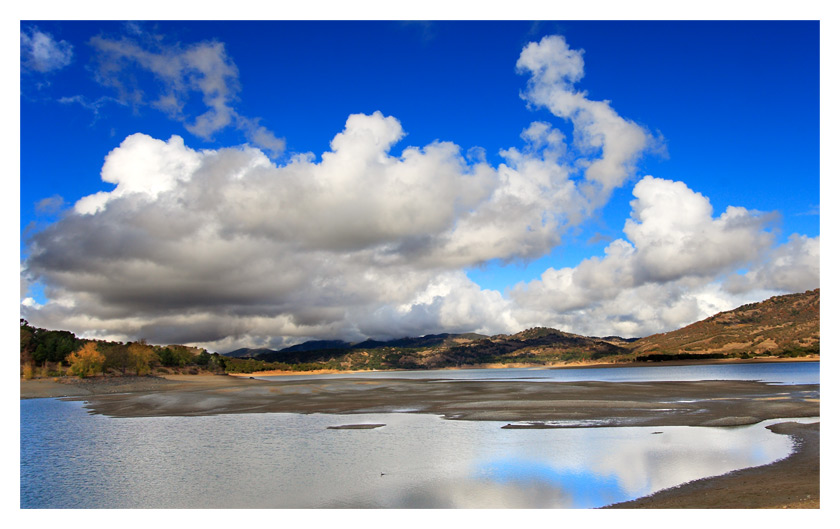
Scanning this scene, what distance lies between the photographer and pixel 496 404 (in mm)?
58562

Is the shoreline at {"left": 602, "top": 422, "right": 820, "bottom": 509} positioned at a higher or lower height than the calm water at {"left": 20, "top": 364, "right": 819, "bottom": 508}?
higher

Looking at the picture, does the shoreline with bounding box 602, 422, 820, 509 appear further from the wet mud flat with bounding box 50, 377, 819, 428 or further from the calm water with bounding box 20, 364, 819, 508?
the wet mud flat with bounding box 50, 377, 819, 428

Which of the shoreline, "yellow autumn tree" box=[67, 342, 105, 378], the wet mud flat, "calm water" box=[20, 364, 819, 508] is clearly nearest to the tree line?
"yellow autumn tree" box=[67, 342, 105, 378]

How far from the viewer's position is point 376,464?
91.9 feet

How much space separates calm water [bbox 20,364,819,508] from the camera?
21.9m

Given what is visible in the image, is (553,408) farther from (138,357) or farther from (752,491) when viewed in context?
(138,357)

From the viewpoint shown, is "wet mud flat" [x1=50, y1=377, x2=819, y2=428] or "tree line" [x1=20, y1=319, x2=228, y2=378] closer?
"wet mud flat" [x1=50, y1=377, x2=819, y2=428]

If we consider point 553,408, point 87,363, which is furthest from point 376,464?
point 87,363

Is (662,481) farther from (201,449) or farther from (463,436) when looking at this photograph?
(201,449)

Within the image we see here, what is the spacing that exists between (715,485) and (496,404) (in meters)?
37.9
